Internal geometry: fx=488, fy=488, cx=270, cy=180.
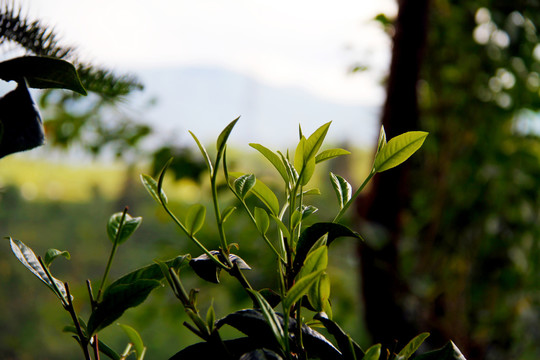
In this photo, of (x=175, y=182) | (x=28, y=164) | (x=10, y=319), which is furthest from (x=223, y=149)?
(x=28, y=164)

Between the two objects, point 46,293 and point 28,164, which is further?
point 28,164

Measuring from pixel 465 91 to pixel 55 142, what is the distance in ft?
3.34

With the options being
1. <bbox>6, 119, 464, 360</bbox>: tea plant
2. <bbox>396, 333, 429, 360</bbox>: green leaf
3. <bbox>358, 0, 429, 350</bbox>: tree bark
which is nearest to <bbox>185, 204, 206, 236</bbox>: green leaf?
<bbox>6, 119, 464, 360</bbox>: tea plant

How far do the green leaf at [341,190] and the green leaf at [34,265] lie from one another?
137 mm

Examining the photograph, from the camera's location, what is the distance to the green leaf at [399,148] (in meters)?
0.22

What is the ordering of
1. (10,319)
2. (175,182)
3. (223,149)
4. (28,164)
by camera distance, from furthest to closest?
(28,164)
(10,319)
(175,182)
(223,149)

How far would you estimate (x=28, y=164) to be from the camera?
3.12 meters

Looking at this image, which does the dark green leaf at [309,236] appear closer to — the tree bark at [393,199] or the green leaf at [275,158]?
the green leaf at [275,158]

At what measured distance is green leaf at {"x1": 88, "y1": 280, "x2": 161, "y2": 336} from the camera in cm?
21

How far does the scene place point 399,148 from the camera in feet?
0.74

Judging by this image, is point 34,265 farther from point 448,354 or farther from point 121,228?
point 448,354

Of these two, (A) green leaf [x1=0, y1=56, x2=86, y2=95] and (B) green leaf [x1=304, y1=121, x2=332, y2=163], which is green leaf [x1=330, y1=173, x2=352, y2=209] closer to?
(B) green leaf [x1=304, y1=121, x2=332, y2=163]

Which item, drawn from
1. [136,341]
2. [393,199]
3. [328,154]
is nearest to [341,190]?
[328,154]

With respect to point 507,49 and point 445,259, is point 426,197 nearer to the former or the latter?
point 445,259
